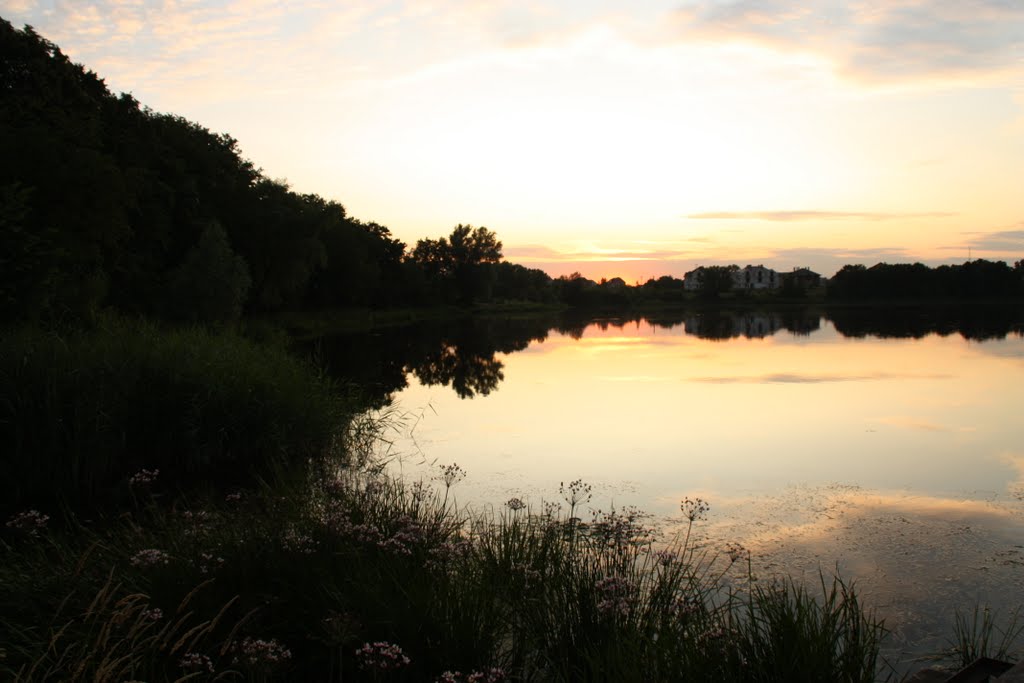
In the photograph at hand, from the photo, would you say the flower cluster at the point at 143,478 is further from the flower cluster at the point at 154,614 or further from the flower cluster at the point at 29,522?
the flower cluster at the point at 154,614

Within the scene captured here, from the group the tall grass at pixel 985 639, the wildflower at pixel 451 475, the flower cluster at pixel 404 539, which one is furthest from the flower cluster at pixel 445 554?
the tall grass at pixel 985 639

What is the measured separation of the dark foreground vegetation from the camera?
3791mm

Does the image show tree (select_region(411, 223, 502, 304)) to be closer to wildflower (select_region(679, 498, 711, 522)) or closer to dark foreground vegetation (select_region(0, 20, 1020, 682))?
dark foreground vegetation (select_region(0, 20, 1020, 682))

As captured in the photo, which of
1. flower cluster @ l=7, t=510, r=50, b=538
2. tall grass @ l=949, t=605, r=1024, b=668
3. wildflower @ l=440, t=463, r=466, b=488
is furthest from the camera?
wildflower @ l=440, t=463, r=466, b=488

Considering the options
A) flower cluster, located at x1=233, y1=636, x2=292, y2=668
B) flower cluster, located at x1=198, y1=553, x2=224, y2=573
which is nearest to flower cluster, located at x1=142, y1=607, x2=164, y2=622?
flower cluster, located at x1=233, y1=636, x2=292, y2=668

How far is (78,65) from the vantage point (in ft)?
99.1

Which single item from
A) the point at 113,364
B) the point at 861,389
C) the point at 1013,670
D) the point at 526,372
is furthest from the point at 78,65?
the point at 1013,670

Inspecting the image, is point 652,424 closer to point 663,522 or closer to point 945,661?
point 663,522

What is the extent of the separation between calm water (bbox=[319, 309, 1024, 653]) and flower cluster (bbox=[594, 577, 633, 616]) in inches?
87.8

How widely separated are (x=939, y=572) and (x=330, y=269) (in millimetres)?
55956

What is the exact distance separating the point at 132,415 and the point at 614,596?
25.4ft

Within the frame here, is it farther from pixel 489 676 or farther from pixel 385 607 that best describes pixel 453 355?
pixel 489 676

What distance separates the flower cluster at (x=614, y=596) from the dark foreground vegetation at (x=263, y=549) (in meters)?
0.01

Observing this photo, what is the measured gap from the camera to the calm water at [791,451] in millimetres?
7102
